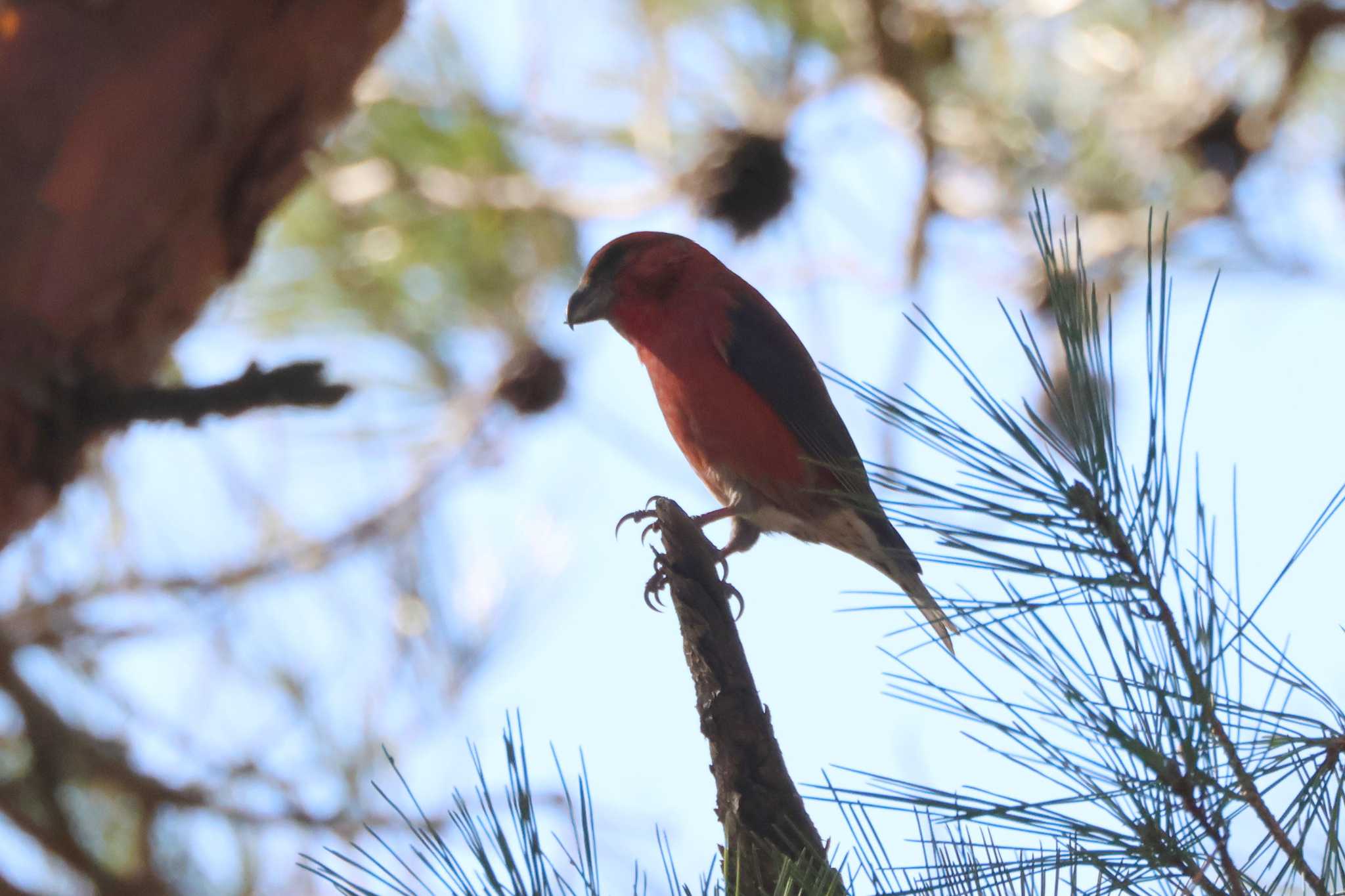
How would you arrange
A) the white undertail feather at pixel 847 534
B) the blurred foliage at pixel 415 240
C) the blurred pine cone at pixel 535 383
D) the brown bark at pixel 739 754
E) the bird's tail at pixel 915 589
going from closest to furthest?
the bird's tail at pixel 915 589 → the brown bark at pixel 739 754 → the white undertail feather at pixel 847 534 → the blurred pine cone at pixel 535 383 → the blurred foliage at pixel 415 240

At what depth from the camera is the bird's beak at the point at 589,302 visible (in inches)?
142

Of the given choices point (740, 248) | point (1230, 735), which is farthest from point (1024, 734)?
point (740, 248)

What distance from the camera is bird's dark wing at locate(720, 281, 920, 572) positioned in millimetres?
3320

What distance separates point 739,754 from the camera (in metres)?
1.86

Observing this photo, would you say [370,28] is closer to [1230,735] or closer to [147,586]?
[147,586]

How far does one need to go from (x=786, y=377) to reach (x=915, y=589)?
30.6 inches

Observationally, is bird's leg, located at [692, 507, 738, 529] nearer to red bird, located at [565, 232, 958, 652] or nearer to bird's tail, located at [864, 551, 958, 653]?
red bird, located at [565, 232, 958, 652]

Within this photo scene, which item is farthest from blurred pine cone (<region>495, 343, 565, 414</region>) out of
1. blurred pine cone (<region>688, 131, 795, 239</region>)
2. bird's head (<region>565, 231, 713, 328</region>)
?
bird's head (<region>565, 231, 713, 328</region>)

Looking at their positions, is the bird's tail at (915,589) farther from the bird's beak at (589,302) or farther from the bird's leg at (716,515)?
the bird's beak at (589,302)

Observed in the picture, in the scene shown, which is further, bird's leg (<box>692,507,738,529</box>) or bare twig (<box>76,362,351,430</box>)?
bird's leg (<box>692,507,738,529</box>)

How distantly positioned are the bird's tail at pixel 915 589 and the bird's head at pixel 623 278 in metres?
0.93

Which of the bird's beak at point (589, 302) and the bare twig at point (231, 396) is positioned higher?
the bird's beak at point (589, 302)

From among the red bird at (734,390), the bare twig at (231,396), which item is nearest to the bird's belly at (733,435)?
the red bird at (734,390)

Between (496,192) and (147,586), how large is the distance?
182cm
